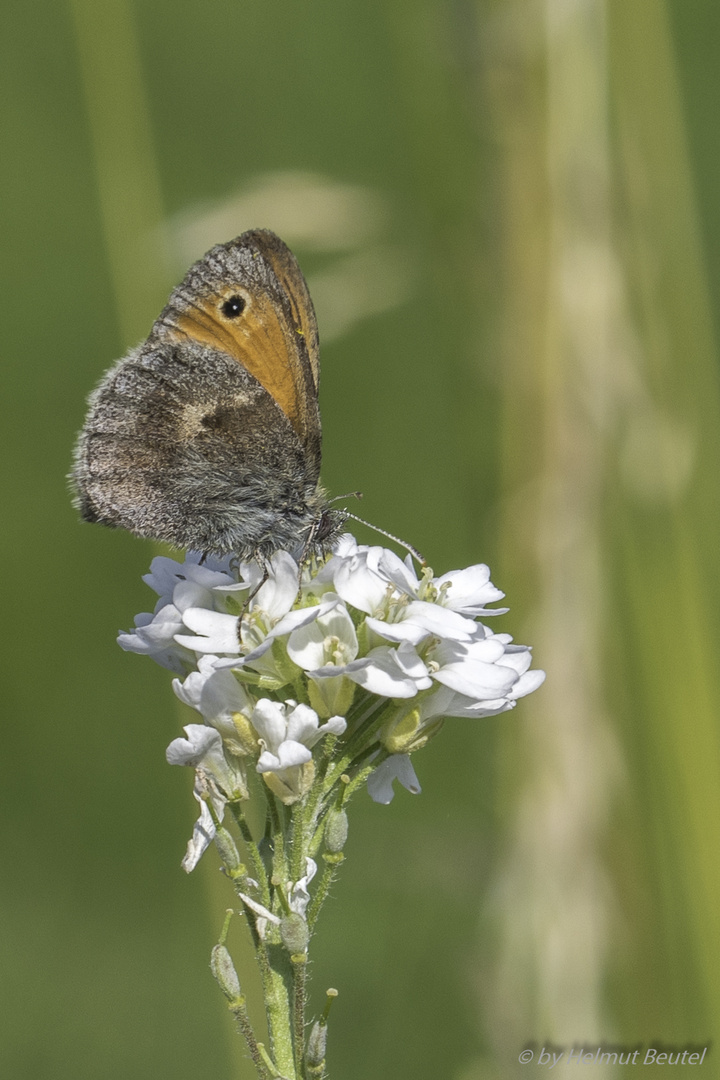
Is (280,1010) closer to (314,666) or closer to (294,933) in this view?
(294,933)

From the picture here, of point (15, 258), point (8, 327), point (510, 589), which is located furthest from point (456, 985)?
point (15, 258)

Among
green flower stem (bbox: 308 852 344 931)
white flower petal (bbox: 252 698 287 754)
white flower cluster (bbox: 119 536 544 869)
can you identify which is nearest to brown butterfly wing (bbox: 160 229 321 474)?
white flower cluster (bbox: 119 536 544 869)

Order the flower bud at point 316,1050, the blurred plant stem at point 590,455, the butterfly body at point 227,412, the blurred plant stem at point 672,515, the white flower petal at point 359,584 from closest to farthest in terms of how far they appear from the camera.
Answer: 1. the flower bud at point 316,1050
2. the white flower petal at point 359,584
3. the butterfly body at point 227,412
4. the blurred plant stem at point 672,515
5. the blurred plant stem at point 590,455

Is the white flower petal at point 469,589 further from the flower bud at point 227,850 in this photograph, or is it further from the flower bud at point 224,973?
the flower bud at point 224,973

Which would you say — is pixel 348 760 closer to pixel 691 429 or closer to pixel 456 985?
pixel 691 429

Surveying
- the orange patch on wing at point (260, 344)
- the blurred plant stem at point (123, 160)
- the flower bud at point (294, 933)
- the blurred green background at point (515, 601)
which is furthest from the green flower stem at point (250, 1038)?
the blurred plant stem at point (123, 160)

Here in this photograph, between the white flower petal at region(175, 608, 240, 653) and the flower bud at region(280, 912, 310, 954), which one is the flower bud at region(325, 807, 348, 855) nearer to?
the flower bud at region(280, 912, 310, 954)
